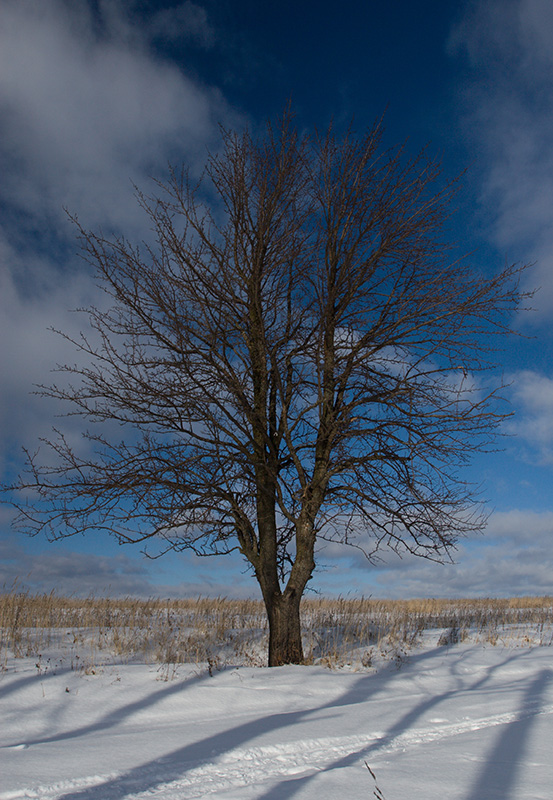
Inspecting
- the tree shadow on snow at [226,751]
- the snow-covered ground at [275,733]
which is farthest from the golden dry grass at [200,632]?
the tree shadow on snow at [226,751]

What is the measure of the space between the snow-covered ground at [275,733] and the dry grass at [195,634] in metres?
0.76

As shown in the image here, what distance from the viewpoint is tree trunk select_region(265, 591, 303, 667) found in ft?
22.0

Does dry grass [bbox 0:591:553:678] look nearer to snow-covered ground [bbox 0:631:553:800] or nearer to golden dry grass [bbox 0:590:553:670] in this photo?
golden dry grass [bbox 0:590:553:670]

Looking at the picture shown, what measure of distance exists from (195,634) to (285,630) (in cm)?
352

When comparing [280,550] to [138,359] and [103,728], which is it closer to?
[138,359]

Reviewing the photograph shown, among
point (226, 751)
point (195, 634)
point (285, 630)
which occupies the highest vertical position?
point (285, 630)

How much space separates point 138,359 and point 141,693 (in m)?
4.02

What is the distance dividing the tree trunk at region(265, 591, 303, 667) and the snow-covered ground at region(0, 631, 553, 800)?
738mm

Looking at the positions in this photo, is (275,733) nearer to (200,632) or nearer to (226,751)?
(226,751)

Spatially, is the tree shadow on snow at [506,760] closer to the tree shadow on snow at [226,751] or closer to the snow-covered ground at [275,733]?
the snow-covered ground at [275,733]

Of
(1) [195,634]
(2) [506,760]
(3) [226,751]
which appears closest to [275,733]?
(3) [226,751]

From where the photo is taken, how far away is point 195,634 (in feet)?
31.7

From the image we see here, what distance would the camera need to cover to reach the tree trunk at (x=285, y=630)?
6.71 meters

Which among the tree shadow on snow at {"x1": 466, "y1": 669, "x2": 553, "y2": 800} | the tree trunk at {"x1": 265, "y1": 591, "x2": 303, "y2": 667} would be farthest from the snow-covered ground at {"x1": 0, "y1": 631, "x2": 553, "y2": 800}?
the tree trunk at {"x1": 265, "y1": 591, "x2": 303, "y2": 667}
